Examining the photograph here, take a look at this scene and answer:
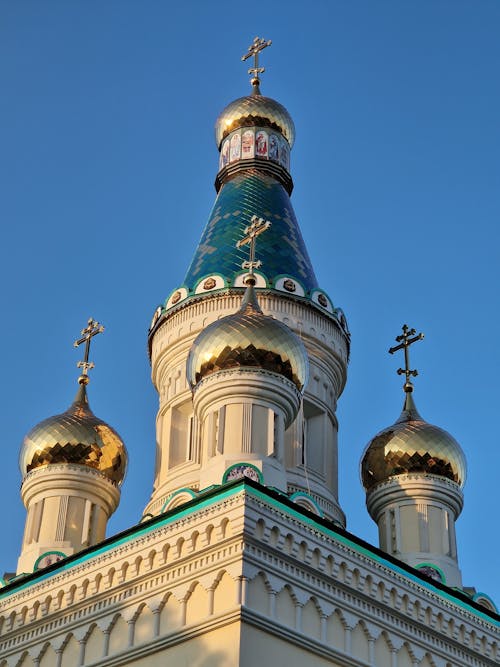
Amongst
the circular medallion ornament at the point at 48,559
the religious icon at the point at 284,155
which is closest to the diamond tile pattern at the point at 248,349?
A: the circular medallion ornament at the point at 48,559

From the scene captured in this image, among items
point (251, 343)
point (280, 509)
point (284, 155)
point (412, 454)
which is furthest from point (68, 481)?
point (284, 155)

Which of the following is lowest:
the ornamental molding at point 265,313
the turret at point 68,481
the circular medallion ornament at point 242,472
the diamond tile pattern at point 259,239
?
the circular medallion ornament at point 242,472

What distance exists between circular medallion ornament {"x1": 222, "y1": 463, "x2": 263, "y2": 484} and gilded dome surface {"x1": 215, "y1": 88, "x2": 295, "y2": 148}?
9170 millimetres

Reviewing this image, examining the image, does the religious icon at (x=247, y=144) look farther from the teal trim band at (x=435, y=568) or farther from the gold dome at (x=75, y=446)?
the teal trim band at (x=435, y=568)

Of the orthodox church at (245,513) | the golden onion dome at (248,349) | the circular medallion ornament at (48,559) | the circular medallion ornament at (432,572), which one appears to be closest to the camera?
the orthodox church at (245,513)

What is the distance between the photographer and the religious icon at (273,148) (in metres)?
21.9

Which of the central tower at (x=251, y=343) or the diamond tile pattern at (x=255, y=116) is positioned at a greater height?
the diamond tile pattern at (x=255, y=116)

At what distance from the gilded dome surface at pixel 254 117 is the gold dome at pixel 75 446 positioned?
6605 millimetres

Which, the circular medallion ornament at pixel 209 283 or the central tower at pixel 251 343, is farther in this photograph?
the circular medallion ornament at pixel 209 283

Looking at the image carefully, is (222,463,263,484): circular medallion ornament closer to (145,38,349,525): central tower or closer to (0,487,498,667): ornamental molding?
(145,38,349,525): central tower

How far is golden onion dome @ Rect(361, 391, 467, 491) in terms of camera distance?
57.0 ft

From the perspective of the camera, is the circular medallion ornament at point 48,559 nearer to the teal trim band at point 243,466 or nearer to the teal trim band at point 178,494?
the teal trim band at point 178,494

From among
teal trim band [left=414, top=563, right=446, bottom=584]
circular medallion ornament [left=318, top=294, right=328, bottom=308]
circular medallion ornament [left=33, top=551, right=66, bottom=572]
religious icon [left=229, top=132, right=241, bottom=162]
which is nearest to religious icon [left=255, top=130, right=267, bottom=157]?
religious icon [left=229, top=132, right=241, bottom=162]

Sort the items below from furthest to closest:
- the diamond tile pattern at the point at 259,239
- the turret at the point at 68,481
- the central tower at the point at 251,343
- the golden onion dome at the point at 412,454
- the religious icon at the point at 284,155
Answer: the religious icon at the point at 284,155, the diamond tile pattern at the point at 259,239, the golden onion dome at the point at 412,454, the turret at the point at 68,481, the central tower at the point at 251,343
